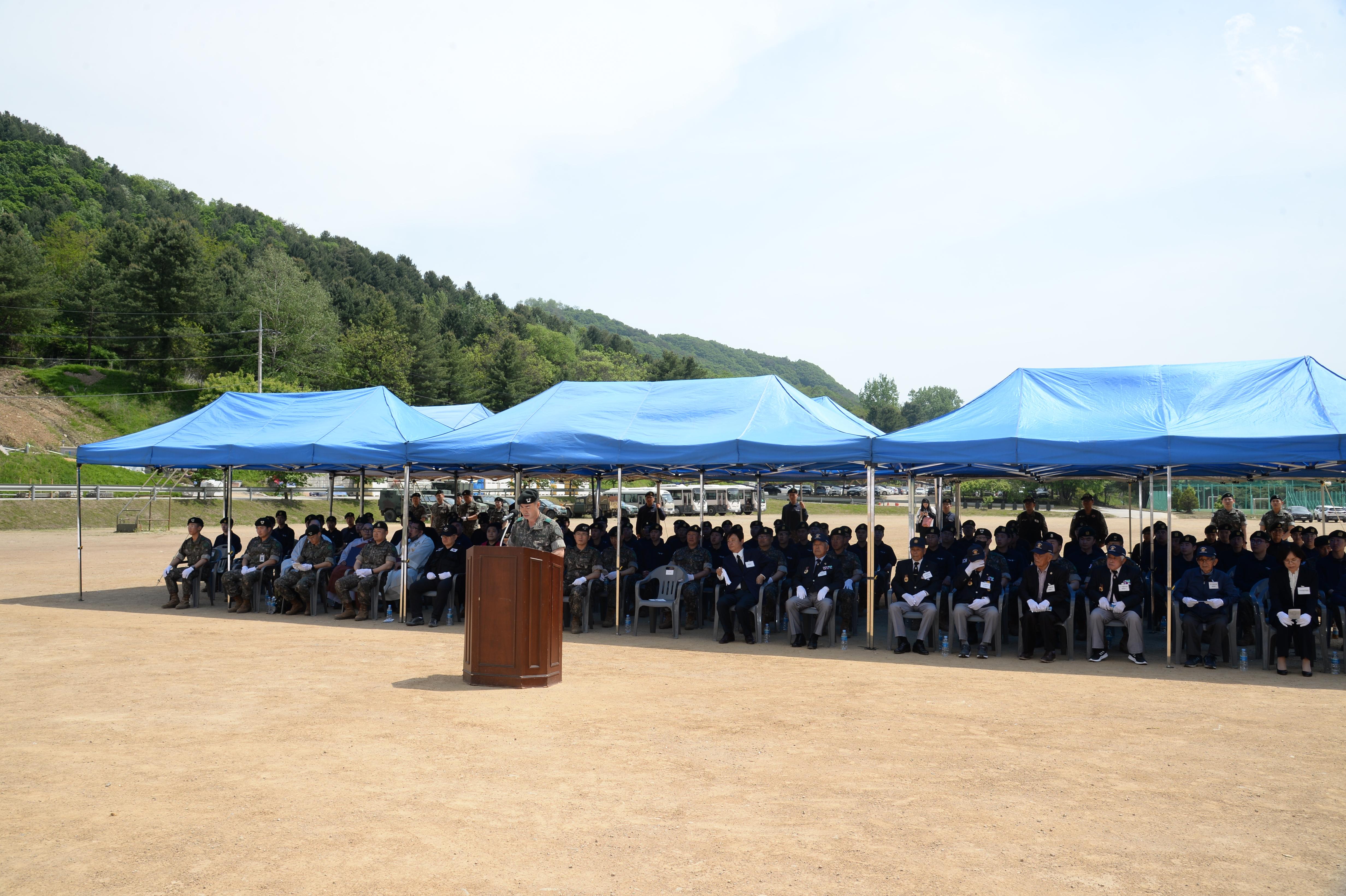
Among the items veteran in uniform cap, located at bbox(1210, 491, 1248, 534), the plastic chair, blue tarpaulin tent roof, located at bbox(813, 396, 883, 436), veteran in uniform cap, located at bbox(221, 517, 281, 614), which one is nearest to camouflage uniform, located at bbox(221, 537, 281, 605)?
veteran in uniform cap, located at bbox(221, 517, 281, 614)

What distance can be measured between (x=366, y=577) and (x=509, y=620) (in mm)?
5533

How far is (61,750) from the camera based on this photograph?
19.1ft

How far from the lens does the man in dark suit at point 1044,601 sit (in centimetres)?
1005

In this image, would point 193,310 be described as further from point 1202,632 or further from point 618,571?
point 1202,632

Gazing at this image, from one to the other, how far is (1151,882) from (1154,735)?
305cm

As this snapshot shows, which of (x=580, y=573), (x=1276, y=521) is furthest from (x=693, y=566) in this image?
(x=1276, y=521)

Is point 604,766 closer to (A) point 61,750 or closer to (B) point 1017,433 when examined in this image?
(A) point 61,750

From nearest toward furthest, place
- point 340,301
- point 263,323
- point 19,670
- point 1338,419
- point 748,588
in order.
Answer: point 19,670
point 1338,419
point 748,588
point 263,323
point 340,301

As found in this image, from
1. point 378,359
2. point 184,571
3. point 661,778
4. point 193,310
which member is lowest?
point 661,778

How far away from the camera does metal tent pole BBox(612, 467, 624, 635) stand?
12.0 m

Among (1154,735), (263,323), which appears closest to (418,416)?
(1154,735)

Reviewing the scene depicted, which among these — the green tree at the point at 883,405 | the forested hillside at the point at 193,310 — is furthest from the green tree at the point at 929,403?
the forested hillside at the point at 193,310

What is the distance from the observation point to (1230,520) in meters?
14.2

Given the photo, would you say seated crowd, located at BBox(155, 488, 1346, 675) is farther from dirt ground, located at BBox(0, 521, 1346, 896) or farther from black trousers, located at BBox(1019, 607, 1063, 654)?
dirt ground, located at BBox(0, 521, 1346, 896)
